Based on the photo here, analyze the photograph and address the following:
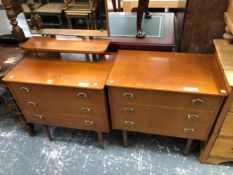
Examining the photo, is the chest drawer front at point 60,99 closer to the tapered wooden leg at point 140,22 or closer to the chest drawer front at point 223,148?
the tapered wooden leg at point 140,22

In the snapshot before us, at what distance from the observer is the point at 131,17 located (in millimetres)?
1643

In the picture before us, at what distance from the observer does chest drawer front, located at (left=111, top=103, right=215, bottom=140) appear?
3.81 feet

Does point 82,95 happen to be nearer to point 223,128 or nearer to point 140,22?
point 140,22

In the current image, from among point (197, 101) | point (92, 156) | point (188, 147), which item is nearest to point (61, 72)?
point (92, 156)

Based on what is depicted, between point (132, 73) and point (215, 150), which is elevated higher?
point (132, 73)

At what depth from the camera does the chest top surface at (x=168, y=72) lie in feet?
3.48

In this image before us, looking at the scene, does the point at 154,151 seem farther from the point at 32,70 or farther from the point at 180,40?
the point at 32,70

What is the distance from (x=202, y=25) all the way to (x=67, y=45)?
2.73 ft

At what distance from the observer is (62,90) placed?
47.3 inches

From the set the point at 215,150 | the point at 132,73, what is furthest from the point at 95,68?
the point at 215,150

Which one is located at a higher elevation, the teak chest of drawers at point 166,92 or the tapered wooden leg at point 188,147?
the teak chest of drawers at point 166,92

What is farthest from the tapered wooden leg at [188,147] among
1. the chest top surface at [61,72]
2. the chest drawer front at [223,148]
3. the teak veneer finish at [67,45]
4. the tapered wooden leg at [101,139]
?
the teak veneer finish at [67,45]

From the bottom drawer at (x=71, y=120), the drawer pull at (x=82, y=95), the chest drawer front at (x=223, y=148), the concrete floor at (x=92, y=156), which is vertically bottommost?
the concrete floor at (x=92, y=156)

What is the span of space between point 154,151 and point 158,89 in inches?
25.1
